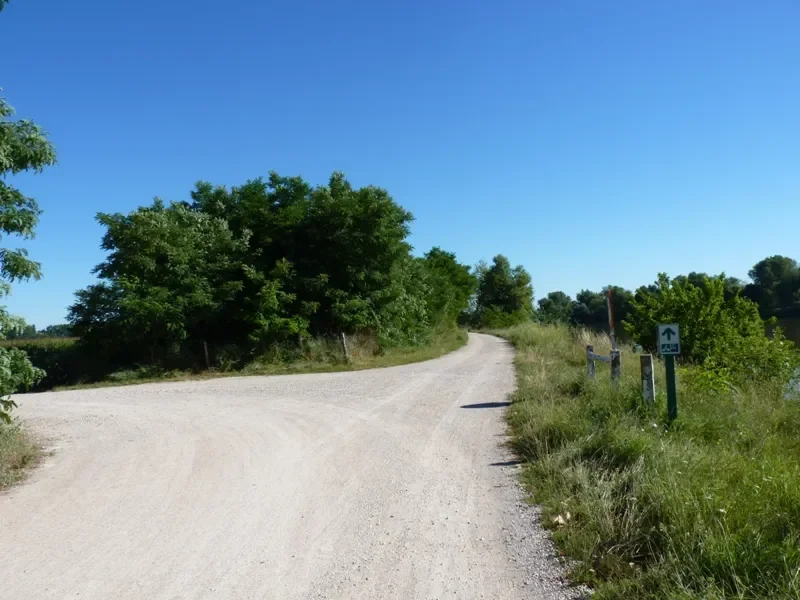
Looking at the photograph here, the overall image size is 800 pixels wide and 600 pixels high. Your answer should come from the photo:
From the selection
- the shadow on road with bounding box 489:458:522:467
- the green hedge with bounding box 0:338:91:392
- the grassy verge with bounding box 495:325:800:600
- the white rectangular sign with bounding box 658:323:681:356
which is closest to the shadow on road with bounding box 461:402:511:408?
the grassy verge with bounding box 495:325:800:600

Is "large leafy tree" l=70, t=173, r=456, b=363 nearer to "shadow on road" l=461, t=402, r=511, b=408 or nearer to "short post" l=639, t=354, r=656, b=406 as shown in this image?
"shadow on road" l=461, t=402, r=511, b=408

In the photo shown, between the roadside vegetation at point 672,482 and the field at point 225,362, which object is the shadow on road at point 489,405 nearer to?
the roadside vegetation at point 672,482

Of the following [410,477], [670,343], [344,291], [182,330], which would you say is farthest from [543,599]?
[344,291]

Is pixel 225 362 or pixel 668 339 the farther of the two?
pixel 225 362

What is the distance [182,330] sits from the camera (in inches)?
899

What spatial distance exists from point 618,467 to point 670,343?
205cm

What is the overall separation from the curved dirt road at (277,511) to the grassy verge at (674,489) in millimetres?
428

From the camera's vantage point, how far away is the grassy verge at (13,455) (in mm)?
7836

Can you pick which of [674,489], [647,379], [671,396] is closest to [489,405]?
[647,379]

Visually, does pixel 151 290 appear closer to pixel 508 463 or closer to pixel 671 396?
pixel 508 463

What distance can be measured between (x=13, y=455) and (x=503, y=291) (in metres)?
79.3

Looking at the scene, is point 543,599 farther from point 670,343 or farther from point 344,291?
point 344,291

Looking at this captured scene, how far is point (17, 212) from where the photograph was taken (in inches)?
314

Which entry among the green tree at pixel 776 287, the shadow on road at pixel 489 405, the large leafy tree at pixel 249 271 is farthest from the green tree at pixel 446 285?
the shadow on road at pixel 489 405
